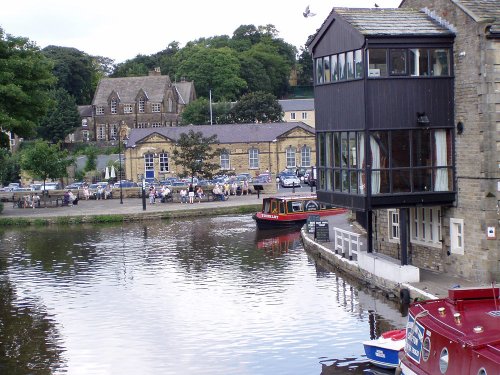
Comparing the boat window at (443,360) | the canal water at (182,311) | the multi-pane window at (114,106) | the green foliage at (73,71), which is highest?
the green foliage at (73,71)

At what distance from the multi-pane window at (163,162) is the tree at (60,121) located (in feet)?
123

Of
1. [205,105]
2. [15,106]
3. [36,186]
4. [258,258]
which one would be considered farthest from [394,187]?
[205,105]

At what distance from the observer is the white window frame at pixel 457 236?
97.2ft

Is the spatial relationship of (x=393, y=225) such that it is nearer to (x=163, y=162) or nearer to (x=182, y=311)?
(x=182, y=311)

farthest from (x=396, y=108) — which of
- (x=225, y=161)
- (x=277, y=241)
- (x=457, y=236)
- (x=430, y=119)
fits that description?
(x=225, y=161)

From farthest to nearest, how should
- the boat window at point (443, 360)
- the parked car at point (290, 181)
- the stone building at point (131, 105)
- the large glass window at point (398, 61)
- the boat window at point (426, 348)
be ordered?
1. the stone building at point (131, 105)
2. the parked car at point (290, 181)
3. the large glass window at point (398, 61)
4. the boat window at point (426, 348)
5. the boat window at point (443, 360)

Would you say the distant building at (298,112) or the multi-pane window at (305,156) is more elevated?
the distant building at (298,112)

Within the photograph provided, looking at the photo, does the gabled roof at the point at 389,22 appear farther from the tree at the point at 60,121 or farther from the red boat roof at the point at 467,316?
the tree at the point at 60,121

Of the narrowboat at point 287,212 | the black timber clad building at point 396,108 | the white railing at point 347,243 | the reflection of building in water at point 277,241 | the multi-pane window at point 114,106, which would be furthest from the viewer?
the multi-pane window at point 114,106

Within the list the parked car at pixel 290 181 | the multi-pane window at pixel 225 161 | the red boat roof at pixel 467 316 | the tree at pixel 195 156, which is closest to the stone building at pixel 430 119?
the red boat roof at pixel 467 316

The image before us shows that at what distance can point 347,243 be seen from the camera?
39.1 metres

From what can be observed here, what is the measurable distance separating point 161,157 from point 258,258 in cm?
4863

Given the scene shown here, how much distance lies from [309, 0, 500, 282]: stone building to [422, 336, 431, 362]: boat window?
10.9 m

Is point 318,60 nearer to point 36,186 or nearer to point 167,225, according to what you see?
point 167,225
